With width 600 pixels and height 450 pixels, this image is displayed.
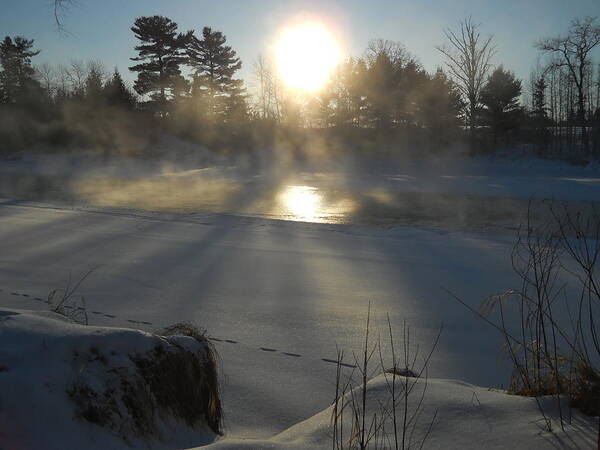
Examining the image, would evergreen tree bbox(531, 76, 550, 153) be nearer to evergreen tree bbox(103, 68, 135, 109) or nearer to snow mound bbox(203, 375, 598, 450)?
evergreen tree bbox(103, 68, 135, 109)

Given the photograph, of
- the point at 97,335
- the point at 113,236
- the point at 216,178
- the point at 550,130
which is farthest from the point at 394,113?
the point at 97,335

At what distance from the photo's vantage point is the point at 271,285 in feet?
21.6

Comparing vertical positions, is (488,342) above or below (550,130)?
below

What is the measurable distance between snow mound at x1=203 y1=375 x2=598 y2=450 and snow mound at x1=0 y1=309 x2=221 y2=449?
10.3 inches

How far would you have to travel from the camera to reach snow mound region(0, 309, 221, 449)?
178 centimetres

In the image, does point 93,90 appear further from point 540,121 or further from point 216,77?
point 540,121

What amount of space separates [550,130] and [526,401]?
38.4 m

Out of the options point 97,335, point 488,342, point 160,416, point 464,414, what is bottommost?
point 488,342

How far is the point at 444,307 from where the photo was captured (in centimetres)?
585

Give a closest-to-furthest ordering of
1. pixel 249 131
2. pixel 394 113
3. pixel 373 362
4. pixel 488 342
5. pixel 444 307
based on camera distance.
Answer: pixel 373 362
pixel 488 342
pixel 444 307
pixel 249 131
pixel 394 113

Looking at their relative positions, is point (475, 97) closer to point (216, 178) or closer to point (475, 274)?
point (216, 178)

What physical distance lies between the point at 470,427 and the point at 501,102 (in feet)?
122

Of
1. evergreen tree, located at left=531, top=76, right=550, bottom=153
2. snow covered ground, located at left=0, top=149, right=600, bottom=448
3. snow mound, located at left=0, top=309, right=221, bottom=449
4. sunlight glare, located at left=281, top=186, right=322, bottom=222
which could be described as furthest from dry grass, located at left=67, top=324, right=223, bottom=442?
evergreen tree, located at left=531, top=76, right=550, bottom=153

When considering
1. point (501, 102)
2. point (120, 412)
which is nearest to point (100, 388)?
Result: point (120, 412)
